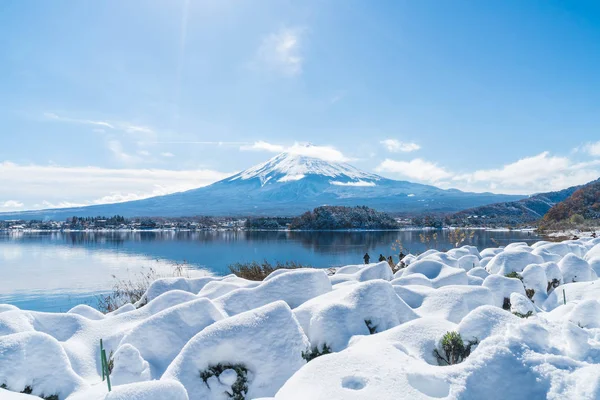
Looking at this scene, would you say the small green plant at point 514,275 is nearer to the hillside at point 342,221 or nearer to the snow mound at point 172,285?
the snow mound at point 172,285

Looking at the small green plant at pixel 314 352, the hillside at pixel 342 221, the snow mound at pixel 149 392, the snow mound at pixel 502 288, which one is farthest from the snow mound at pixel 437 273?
the hillside at pixel 342 221

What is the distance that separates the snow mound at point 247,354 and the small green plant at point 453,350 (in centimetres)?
101

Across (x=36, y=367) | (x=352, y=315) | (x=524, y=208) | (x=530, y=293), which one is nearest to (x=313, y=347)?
(x=352, y=315)

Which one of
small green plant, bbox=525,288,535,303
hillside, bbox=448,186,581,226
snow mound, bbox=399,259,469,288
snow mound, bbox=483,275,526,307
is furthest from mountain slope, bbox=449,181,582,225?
snow mound, bbox=483,275,526,307

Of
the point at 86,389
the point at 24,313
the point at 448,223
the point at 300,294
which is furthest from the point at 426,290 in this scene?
the point at 448,223

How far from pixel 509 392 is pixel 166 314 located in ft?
9.14

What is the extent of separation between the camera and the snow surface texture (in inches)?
89.1

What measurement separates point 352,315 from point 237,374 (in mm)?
1111

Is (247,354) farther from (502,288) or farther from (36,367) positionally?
(502,288)

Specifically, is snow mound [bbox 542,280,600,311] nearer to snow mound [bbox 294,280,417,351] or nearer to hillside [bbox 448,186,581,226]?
snow mound [bbox 294,280,417,351]

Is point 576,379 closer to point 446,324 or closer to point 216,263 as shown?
point 446,324

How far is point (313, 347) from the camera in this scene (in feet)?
11.4

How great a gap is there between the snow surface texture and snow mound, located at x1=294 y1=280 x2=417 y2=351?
0.04 ft

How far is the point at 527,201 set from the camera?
116m
